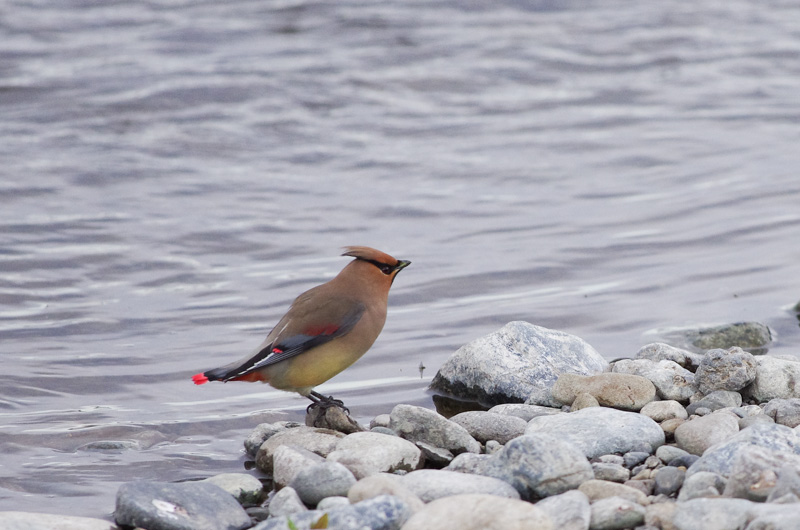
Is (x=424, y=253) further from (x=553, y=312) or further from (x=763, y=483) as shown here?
(x=763, y=483)

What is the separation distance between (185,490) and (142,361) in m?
2.73

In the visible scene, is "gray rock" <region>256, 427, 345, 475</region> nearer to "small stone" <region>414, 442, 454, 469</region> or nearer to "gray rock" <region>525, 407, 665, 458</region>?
"small stone" <region>414, 442, 454, 469</region>

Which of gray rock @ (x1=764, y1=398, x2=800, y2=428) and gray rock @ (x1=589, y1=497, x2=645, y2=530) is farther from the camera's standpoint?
gray rock @ (x1=764, y1=398, x2=800, y2=428)

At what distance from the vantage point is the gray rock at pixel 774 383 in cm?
534

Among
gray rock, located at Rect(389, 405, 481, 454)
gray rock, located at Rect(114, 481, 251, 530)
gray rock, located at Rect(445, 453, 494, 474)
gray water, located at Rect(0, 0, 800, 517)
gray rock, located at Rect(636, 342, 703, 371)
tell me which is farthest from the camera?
gray water, located at Rect(0, 0, 800, 517)

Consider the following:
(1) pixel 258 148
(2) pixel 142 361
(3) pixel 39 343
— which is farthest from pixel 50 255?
(1) pixel 258 148

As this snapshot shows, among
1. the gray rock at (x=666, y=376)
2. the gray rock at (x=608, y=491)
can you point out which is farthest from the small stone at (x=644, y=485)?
the gray rock at (x=666, y=376)

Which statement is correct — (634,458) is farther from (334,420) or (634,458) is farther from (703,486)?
(334,420)

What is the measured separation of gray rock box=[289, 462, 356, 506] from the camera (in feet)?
13.6

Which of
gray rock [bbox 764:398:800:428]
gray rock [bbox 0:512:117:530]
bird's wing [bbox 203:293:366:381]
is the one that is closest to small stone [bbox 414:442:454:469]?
bird's wing [bbox 203:293:366:381]

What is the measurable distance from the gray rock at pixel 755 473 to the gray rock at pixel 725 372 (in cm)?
142

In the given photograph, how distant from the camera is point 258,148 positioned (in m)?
12.5

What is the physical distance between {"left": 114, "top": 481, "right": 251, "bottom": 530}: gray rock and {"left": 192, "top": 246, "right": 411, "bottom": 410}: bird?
772 mm

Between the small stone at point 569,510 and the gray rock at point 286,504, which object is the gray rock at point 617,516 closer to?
the small stone at point 569,510
